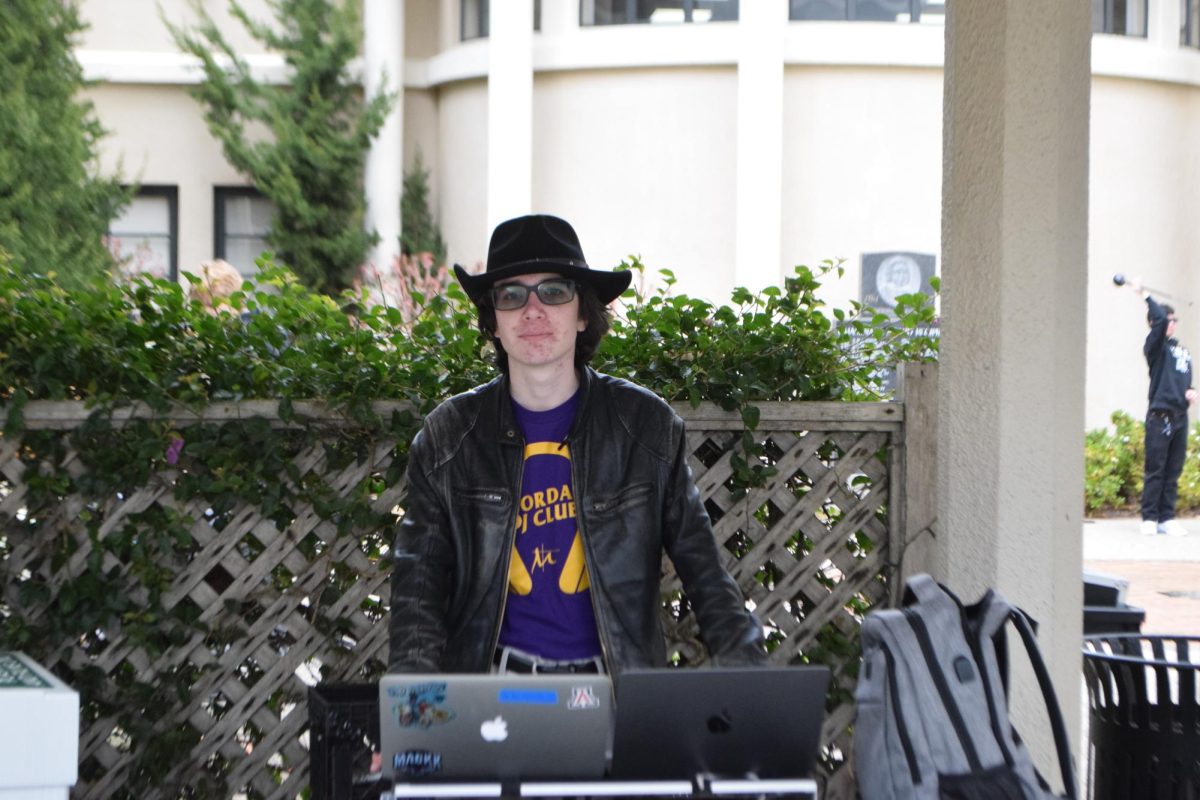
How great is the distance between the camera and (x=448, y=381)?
4398 mm

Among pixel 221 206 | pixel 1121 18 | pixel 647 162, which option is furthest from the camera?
pixel 221 206

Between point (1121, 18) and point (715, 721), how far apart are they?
59.7 ft

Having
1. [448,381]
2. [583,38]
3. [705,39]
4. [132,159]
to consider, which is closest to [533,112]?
[583,38]

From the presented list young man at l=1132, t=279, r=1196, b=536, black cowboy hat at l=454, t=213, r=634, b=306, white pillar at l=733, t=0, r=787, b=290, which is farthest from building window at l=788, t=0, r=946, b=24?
black cowboy hat at l=454, t=213, r=634, b=306

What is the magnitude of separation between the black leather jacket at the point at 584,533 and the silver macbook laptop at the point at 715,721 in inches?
27.7

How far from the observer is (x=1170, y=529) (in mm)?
13547

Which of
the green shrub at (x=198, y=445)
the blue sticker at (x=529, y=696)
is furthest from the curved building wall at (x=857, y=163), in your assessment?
the blue sticker at (x=529, y=696)

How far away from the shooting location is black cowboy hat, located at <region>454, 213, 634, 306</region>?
10.6 ft

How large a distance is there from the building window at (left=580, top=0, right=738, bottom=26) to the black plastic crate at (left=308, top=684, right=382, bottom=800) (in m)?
15.6

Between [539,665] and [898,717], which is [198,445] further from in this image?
[898,717]

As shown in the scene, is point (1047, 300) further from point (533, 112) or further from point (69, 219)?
point (533, 112)

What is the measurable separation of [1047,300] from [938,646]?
4.48 feet

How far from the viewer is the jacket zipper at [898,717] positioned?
9.64 ft

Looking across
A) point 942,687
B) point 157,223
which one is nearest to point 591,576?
point 942,687
